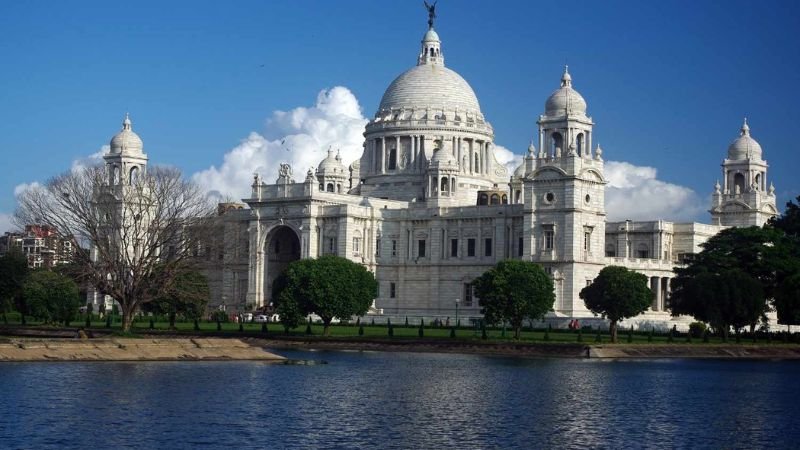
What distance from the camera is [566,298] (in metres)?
112

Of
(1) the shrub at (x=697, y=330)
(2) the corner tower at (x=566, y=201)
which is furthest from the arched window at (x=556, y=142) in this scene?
(1) the shrub at (x=697, y=330)

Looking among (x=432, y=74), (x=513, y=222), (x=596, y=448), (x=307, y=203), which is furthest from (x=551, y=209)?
(x=596, y=448)

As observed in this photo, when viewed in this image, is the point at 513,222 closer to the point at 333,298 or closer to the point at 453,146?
the point at 453,146

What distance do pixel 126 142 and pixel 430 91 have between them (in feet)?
99.5

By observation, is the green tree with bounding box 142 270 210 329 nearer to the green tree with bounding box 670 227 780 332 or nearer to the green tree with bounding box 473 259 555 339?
the green tree with bounding box 473 259 555 339

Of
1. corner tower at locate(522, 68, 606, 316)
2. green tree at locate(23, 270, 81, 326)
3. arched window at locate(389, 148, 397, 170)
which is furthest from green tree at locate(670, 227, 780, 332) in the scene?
arched window at locate(389, 148, 397, 170)

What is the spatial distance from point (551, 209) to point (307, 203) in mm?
23798

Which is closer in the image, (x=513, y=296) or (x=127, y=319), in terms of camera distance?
(x=127, y=319)

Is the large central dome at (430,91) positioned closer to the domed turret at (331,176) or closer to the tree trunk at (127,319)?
the domed turret at (331,176)

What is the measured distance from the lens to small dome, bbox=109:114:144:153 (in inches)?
5423

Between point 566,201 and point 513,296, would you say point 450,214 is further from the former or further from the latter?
point 513,296

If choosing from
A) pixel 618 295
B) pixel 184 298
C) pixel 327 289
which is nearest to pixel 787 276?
pixel 618 295

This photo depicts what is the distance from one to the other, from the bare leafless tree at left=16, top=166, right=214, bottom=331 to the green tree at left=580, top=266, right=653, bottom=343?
25.5 metres

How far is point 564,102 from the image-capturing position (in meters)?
117
